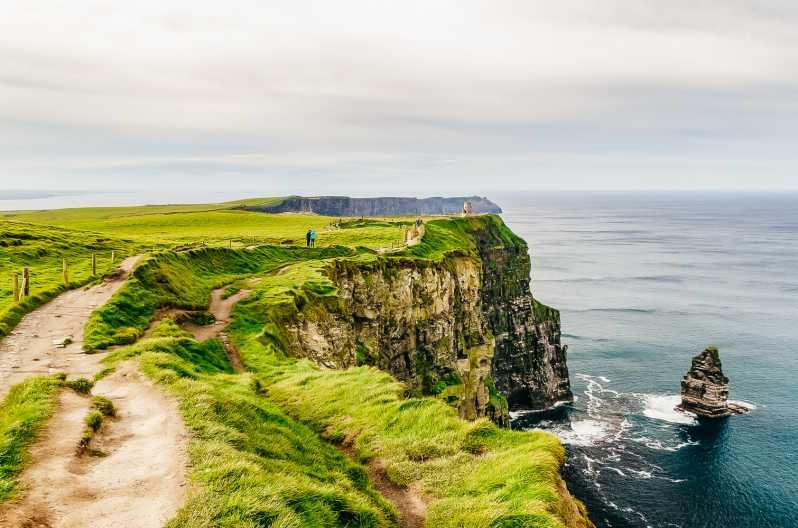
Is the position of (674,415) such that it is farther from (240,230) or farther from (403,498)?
(240,230)

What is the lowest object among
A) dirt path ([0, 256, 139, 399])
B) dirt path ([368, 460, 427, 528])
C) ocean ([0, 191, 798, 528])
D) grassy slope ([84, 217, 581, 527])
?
ocean ([0, 191, 798, 528])

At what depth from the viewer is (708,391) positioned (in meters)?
81.6

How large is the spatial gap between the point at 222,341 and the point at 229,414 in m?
16.9

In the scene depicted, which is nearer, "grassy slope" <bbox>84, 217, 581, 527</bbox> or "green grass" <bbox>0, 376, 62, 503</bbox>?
"green grass" <bbox>0, 376, 62, 503</bbox>

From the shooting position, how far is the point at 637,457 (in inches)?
2815

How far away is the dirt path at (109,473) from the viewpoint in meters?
11.1

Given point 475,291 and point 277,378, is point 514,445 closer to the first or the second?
point 277,378

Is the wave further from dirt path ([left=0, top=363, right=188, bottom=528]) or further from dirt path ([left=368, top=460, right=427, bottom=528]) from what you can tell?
dirt path ([left=0, top=363, right=188, bottom=528])

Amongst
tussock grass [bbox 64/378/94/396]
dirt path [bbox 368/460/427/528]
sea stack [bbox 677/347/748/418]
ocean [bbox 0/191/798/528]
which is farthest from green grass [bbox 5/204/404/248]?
dirt path [bbox 368/460/427/528]

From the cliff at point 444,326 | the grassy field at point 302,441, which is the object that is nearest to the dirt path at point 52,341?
the grassy field at point 302,441

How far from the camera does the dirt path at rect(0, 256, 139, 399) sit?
22.6 meters

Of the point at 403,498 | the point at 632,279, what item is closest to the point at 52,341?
the point at 403,498

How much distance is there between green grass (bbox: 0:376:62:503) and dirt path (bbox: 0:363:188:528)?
28 centimetres

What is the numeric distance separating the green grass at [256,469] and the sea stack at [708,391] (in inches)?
3166
